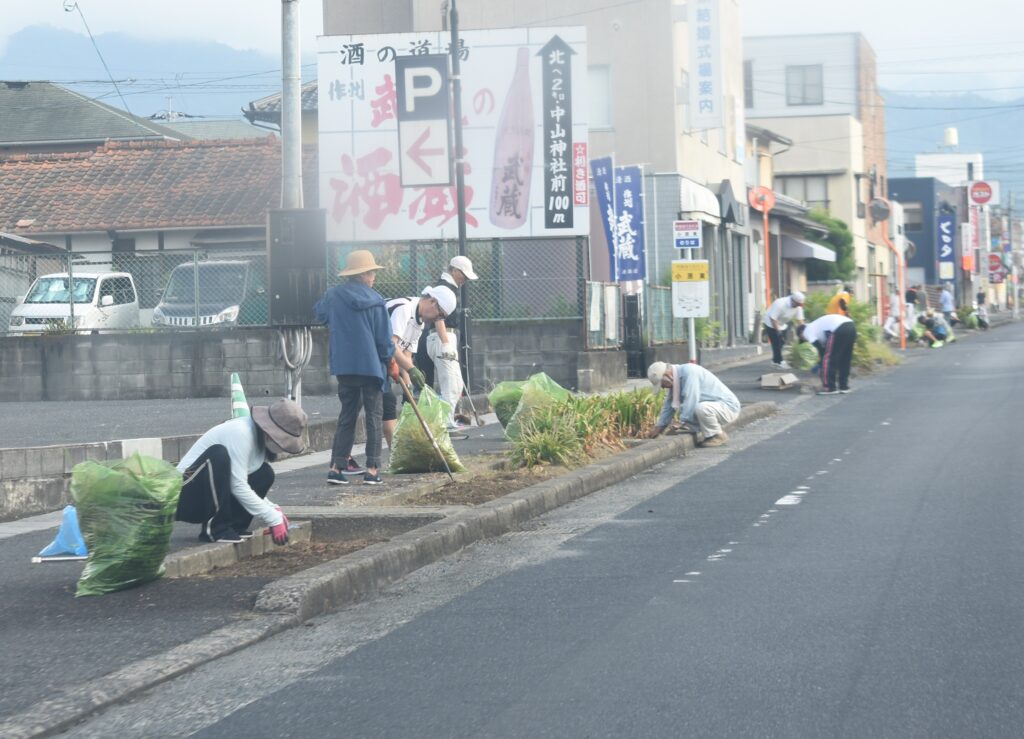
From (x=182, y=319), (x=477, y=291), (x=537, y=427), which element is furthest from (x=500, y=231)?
(x=537, y=427)

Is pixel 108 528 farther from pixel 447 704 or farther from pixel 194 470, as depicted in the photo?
pixel 447 704

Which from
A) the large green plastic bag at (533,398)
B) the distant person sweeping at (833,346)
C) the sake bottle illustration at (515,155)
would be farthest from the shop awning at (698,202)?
the large green plastic bag at (533,398)

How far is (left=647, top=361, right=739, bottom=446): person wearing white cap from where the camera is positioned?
47.6ft

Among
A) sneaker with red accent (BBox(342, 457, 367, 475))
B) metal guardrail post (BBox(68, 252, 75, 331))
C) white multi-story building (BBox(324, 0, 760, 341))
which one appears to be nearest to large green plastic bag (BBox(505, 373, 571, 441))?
sneaker with red accent (BBox(342, 457, 367, 475))

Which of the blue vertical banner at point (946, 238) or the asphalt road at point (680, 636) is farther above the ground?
the blue vertical banner at point (946, 238)

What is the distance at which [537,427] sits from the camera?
1224cm

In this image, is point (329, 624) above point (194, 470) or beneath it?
beneath

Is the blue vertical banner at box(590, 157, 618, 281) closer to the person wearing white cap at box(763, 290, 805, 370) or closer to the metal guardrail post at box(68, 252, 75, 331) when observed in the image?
the person wearing white cap at box(763, 290, 805, 370)

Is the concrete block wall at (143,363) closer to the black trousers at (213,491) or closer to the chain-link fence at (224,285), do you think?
the chain-link fence at (224,285)

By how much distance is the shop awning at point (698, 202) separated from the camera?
101ft

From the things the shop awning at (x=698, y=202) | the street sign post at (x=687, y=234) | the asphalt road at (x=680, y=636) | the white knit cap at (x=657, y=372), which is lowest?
the asphalt road at (x=680, y=636)

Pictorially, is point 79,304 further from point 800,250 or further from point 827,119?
point 827,119

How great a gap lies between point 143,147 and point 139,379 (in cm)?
1595

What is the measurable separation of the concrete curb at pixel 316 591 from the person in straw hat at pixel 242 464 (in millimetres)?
624
